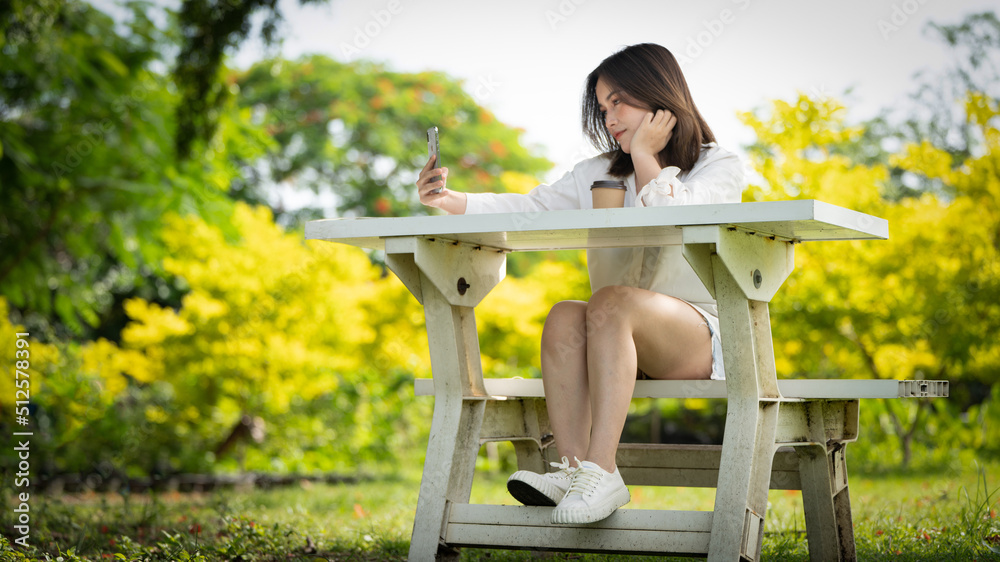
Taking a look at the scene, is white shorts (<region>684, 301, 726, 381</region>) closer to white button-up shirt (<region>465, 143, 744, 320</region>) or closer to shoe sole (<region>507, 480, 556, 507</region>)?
white button-up shirt (<region>465, 143, 744, 320</region>)

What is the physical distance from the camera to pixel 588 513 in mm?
1798

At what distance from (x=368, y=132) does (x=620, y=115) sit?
13732 millimetres

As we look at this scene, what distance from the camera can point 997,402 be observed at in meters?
6.25

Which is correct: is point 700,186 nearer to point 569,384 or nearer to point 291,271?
point 569,384

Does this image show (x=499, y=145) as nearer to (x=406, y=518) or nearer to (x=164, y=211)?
(x=164, y=211)

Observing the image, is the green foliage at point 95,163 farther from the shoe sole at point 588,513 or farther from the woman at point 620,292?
the shoe sole at point 588,513

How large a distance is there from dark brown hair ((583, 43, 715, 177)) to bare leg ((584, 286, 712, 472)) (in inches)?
18.8

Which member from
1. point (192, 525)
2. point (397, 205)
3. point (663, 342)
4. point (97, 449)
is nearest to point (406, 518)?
point (192, 525)

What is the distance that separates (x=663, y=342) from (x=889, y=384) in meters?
0.50

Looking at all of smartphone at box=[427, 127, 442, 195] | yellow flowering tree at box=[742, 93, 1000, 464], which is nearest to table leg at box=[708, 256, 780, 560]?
smartphone at box=[427, 127, 442, 195]

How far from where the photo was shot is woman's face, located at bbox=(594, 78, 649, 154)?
2.32 m

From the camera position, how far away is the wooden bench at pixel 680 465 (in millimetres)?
1873

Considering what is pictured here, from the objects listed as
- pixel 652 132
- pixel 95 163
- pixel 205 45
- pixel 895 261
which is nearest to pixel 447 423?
pixel 652 132

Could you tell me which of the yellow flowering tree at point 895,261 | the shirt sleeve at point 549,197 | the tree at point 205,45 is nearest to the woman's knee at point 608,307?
the shirt sleeve at point 549,197
